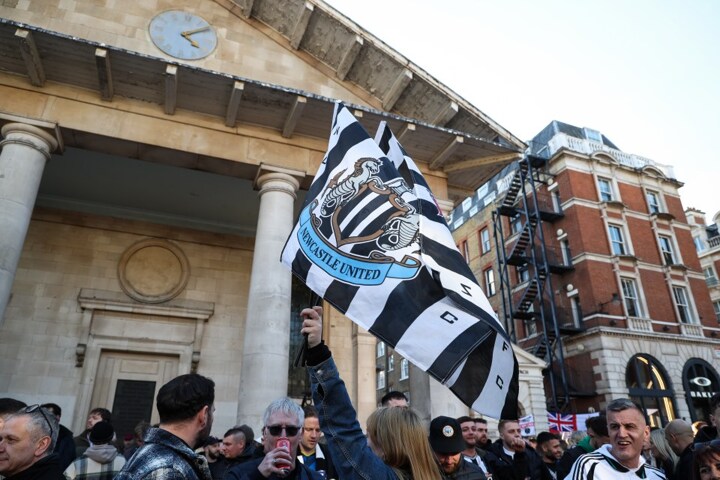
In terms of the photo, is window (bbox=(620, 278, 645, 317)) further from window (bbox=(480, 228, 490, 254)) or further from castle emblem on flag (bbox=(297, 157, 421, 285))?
castle emblem on flag (bbox=(297, 157, 421, 285))

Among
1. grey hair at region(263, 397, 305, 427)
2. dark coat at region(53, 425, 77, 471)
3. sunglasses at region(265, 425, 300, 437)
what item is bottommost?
dark coat at region(53, 425, 77, 471)

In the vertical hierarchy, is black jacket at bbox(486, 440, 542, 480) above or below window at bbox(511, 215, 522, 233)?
below

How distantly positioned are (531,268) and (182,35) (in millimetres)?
27112

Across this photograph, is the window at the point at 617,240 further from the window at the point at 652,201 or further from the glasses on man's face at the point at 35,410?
the glasses on man's face at the point at 35,410

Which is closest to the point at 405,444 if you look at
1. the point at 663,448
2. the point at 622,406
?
the point at 622,406

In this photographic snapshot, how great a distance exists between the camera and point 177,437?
2424 millimetres

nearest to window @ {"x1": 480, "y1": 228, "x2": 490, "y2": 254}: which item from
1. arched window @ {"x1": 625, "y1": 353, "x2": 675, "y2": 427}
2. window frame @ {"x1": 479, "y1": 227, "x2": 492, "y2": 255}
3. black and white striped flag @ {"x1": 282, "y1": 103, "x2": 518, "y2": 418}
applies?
window frame @ {"x1": 479, "y1": 227, "x2": 492, "y2": 255}

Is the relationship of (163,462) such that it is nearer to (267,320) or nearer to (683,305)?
(267,320)

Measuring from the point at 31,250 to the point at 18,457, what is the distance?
11.4m

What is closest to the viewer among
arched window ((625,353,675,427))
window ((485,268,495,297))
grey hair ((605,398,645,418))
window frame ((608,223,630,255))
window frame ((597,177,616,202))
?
grey hair ((605,398,645,418))

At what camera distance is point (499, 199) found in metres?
36.6

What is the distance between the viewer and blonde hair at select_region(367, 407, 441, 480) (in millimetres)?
2482

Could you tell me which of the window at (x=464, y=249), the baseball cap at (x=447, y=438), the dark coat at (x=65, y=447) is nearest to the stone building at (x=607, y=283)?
the window at (x=464, y=249)

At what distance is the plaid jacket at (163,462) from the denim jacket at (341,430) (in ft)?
2.28
